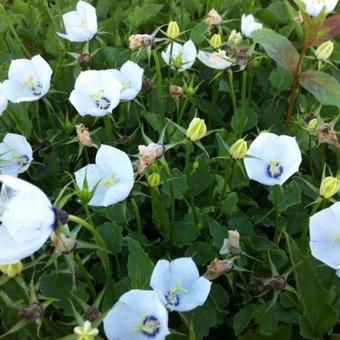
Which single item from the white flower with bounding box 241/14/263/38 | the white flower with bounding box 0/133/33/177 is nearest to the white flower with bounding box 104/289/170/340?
the white flower with bounding box 0/133/33/177

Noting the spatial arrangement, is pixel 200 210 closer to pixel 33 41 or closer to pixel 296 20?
pixel 296 20

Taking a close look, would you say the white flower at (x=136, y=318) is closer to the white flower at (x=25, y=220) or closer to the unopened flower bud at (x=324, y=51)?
the white flower at (x=25, y=220)

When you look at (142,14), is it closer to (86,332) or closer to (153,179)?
(153,179)

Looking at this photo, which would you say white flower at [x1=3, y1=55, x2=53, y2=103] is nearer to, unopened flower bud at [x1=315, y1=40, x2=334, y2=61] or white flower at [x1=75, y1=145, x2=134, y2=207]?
white flower at [x1=75, y1=145, x2=134, y2=207]

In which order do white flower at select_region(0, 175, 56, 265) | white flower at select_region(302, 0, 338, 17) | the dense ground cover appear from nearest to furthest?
white flower at select_region(0, 175, 56, 265) < the dense ground cover < white flower at select_region(302, 0, 338, 17)

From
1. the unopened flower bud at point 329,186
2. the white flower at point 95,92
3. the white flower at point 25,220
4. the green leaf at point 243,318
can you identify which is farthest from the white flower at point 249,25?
the white flower at point 25,220

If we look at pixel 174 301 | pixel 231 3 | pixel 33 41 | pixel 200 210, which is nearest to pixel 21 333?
pixel 174 301

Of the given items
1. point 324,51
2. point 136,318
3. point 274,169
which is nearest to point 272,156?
point 274,169

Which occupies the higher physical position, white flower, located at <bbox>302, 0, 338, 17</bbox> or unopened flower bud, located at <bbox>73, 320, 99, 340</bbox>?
white flower, located at <bbox>302, 0, 338, 17</bbox>
